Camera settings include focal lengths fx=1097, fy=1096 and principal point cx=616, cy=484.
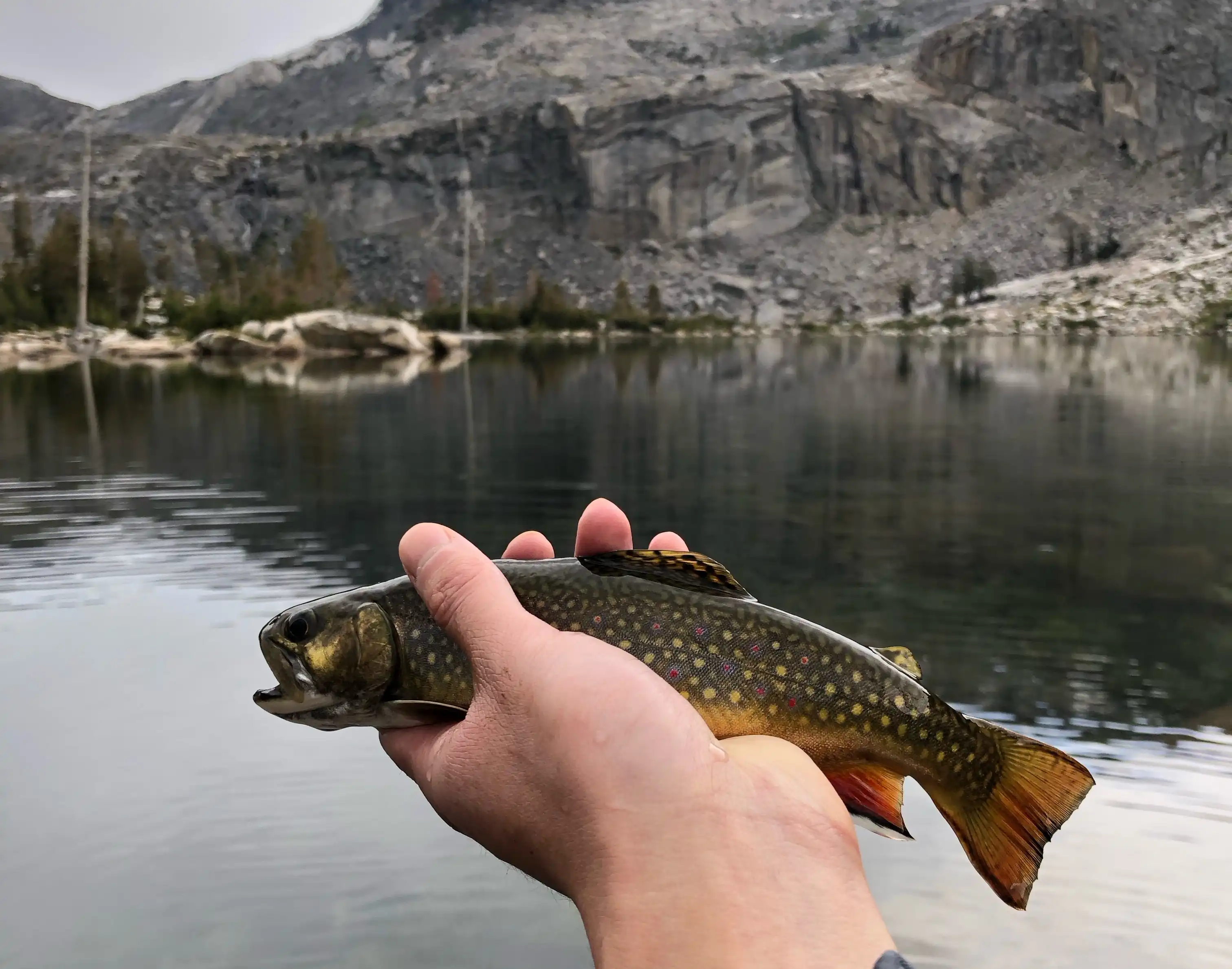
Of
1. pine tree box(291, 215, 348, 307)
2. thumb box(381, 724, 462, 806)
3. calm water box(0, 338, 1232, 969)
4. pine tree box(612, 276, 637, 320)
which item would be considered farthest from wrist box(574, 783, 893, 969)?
pine tree box(612, 276, 637, 320)

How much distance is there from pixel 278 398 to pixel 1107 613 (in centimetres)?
2493

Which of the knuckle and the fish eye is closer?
the knuckle

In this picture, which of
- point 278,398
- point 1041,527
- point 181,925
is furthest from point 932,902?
point 278,398

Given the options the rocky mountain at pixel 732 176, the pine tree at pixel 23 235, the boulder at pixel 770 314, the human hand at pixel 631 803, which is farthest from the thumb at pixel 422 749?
the rocky mountain at pixel 732 176

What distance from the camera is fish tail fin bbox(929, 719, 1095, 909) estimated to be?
2.83m

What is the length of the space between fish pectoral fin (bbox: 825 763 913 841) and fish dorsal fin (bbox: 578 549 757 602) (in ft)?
1.79

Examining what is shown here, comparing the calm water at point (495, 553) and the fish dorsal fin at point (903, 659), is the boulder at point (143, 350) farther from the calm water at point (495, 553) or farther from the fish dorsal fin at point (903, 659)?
the fish dorsal fin at point (903, 659)

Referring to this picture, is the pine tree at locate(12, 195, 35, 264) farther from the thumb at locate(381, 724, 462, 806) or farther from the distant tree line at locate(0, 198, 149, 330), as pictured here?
the thumb at locate(381, 724, 462, 806)

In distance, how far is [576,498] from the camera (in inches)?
574

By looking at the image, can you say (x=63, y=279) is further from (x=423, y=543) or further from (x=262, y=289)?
(x=423, y=543)

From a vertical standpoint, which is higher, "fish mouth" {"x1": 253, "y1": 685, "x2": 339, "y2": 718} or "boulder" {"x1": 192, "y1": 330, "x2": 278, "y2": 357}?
"boulder" {"x1": 192, "y1": 330, "x2": 278, "y2": 357}

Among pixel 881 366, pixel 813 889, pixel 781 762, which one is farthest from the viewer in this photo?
pixel 881 366

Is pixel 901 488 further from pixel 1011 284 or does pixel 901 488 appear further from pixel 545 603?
pixel 1011 284

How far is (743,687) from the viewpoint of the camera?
2.93 m
